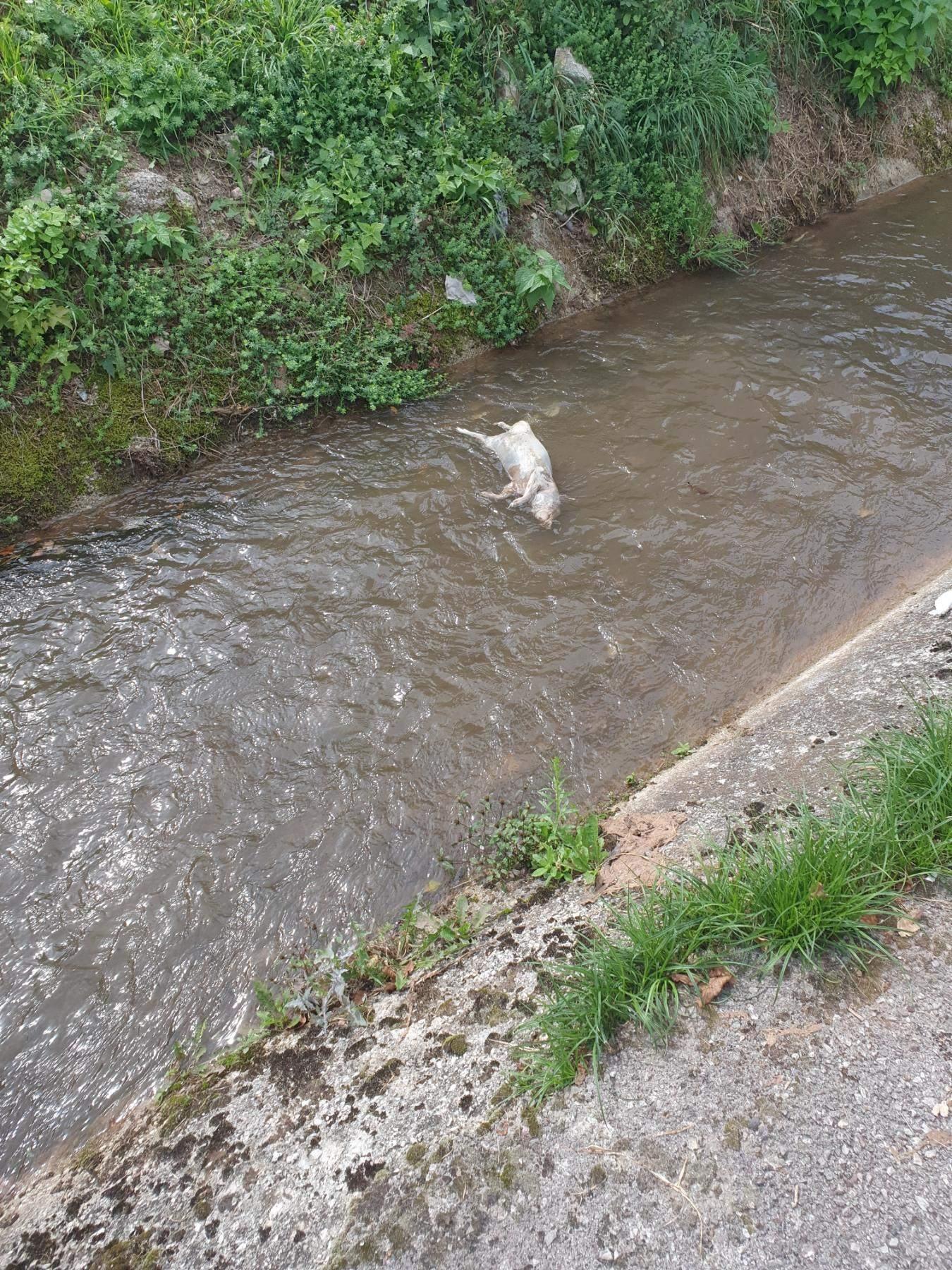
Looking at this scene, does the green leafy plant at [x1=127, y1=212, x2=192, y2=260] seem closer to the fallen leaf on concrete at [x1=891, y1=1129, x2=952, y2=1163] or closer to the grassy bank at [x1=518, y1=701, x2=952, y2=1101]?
the grassy bank at [x1=518, y1=701, x2=952, y2=1101]

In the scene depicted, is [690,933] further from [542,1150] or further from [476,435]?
[476,435]

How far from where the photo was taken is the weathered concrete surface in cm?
214

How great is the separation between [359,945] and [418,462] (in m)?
4.06

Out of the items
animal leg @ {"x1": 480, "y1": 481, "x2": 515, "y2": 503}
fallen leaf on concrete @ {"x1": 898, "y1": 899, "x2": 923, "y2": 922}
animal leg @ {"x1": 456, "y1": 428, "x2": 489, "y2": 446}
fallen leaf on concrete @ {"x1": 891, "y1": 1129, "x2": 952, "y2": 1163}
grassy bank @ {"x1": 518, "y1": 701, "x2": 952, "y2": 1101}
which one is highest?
animal leg @ {"x1": 456, "y1": 428, "x2": 489, "y2": 446}

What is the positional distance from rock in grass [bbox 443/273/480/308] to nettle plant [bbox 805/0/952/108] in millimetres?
6137

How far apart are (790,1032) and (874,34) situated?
11.8 metres

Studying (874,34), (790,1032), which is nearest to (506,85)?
(874,34)

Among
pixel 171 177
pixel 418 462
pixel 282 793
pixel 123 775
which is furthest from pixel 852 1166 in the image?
pixel 171 177

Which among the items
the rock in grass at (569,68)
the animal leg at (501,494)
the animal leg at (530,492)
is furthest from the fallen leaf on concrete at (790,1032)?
the rock in grass at (569,68)

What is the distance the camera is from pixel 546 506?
5.78 m

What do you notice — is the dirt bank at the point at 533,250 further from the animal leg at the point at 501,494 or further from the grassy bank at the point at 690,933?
Answer: the grassy bank at the point at 690,933

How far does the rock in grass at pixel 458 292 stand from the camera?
297 inches

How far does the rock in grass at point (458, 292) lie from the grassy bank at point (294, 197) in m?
0.03

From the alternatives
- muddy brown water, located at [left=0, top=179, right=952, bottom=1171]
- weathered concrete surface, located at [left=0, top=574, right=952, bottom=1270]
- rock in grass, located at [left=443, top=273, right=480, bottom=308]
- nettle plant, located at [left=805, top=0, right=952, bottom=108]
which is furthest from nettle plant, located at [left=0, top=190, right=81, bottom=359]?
nettle plant, located at [left=805, top=0, right=952, bottom=108]
